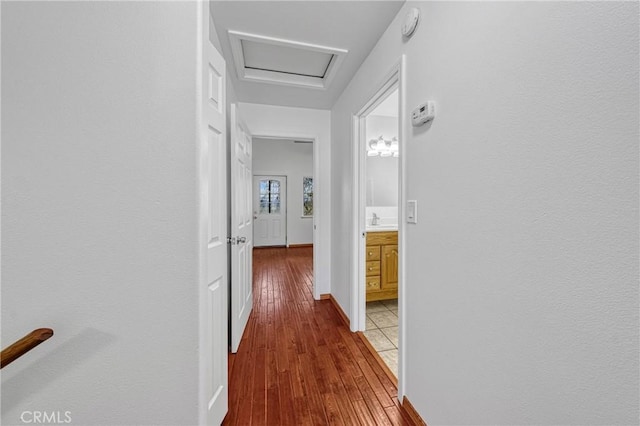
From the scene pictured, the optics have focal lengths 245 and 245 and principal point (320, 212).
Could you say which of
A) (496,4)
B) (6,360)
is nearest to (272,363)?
(6,360)

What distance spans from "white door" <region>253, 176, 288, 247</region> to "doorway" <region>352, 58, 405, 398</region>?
363 centimetres

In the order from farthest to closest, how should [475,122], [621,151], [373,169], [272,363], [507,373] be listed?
[373,169], [272,363], [475,122], [507,373], [621,151]

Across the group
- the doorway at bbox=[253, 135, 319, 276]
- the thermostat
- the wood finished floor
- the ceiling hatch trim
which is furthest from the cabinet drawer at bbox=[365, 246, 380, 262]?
the doorway at bbox=[253, 135, 319, 276]

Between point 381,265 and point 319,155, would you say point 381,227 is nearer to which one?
point 381,265

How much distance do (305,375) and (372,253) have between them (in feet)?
4.66

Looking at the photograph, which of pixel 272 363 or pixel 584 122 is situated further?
pixel 272 363

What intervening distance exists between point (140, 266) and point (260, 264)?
163 inches

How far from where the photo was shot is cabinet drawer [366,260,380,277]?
275 centimetres

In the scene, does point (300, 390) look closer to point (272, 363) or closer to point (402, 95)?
point (272, 363)

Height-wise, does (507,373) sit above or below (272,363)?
above

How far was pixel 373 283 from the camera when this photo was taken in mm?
2771

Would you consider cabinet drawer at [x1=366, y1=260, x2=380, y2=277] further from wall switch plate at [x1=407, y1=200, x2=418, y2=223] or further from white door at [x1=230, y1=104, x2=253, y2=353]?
wall switch plate at [x1=407, y1=200, x2=418, y2=223]

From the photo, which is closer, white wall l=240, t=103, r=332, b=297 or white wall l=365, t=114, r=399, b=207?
white wall l=240, t=103, r=332, b=297

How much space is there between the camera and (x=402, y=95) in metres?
1.46
